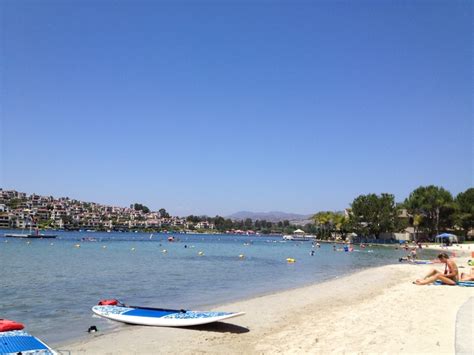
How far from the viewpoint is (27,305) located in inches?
699

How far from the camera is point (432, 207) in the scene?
3718 inches

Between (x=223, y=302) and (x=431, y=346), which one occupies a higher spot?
(x=431, y=346)

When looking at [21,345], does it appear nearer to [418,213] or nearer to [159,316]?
[159,316]

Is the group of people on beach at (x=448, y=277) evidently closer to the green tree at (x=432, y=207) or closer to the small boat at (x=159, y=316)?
the small boat at (x=159, y=316)

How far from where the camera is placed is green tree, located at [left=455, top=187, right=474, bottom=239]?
93.9m

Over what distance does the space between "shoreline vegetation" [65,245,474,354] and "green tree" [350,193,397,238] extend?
3711 inches

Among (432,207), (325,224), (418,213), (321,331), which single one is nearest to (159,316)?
(321,331)

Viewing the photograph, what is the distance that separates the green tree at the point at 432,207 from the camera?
306 ft

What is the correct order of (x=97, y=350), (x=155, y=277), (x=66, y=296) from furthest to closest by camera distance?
(x=155, y=277), (x=66, y=296), (x=97, y=350)

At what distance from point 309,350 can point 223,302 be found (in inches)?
381

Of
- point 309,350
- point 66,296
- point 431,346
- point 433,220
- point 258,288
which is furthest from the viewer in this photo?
point 433,220

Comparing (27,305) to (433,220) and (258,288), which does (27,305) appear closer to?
(258,288)

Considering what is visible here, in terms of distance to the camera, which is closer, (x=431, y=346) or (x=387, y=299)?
(x=431, y=346)

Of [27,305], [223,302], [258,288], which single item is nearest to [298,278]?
[258,288]
